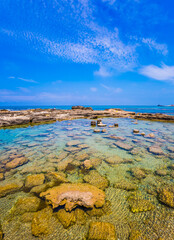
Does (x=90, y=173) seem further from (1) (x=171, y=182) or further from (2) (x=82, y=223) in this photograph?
(1) (x=171, y=182)

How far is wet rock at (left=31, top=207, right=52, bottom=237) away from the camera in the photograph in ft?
7.07

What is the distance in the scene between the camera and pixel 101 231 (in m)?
2.15

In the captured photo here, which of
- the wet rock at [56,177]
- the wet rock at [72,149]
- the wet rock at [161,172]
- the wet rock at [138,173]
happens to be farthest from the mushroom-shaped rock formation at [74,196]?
the wet rock at [72,149]

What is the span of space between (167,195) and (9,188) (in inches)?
180

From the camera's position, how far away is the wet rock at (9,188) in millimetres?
3193

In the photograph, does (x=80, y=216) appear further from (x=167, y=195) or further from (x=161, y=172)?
(x=161, y=172)

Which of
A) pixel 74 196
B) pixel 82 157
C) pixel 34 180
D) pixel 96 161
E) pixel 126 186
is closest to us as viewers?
pixel 74 196

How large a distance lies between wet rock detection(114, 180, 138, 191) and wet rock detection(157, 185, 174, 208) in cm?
64

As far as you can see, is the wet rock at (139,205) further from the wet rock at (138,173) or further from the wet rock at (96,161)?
the wet rock at (96,161)

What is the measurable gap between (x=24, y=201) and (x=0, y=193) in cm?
91

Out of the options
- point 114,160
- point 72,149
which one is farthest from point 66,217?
point 72,149

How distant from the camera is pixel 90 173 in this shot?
414cm

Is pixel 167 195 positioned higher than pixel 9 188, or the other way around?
pixel 167 195

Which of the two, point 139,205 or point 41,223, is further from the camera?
point 139,205
